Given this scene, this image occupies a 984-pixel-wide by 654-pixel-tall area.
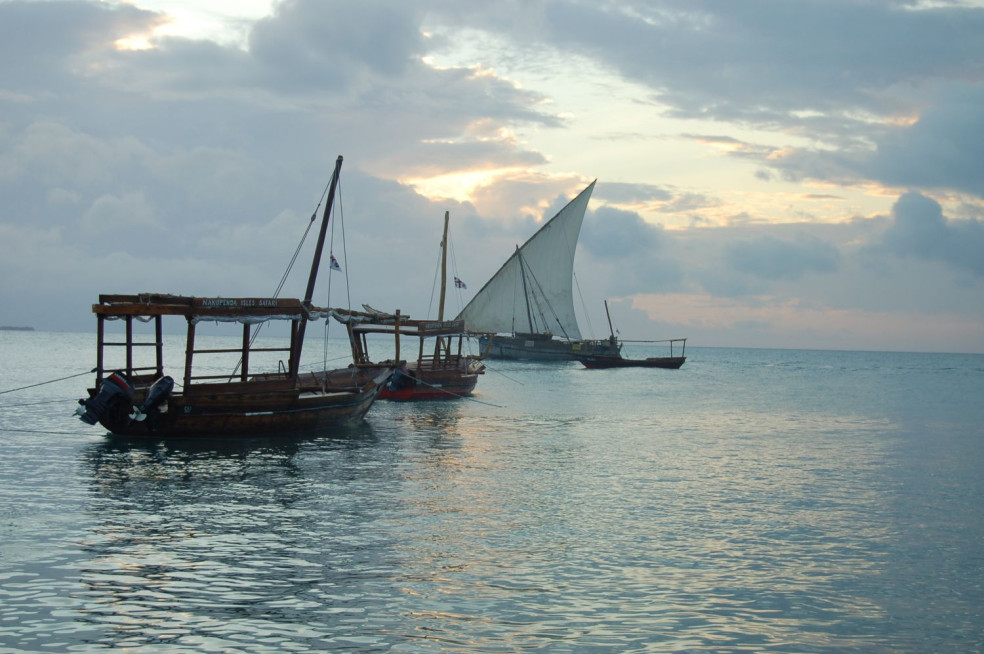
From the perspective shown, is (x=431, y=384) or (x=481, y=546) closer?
(x=481, y=546)

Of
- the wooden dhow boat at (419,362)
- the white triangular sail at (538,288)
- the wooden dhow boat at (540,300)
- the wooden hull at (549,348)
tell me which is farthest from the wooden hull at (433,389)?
the wooden hull at (549,348)

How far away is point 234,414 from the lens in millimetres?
25328

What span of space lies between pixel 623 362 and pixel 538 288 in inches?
632

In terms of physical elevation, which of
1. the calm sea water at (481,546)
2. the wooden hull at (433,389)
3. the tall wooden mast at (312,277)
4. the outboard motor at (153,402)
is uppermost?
the tall wooden mast at (312,277)

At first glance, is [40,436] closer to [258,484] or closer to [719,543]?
[258,484]

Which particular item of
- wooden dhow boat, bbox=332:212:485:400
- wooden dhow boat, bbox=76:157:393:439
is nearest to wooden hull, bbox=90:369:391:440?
wooden dhow boat, bbox=76:157:393:439

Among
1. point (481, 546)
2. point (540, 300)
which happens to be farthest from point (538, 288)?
point (481, 546)

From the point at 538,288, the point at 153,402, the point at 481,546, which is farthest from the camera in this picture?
the point at 538,288

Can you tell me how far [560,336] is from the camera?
9419 cm

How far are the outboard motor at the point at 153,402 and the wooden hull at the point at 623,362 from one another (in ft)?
238

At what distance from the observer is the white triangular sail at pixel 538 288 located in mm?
86500

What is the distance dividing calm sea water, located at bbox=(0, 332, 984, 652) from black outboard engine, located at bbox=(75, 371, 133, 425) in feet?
3.69

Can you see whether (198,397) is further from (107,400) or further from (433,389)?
(433,389)

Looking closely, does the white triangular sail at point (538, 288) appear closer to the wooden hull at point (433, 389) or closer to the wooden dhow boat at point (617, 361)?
the wooden dhow boat at point (617, 361)
